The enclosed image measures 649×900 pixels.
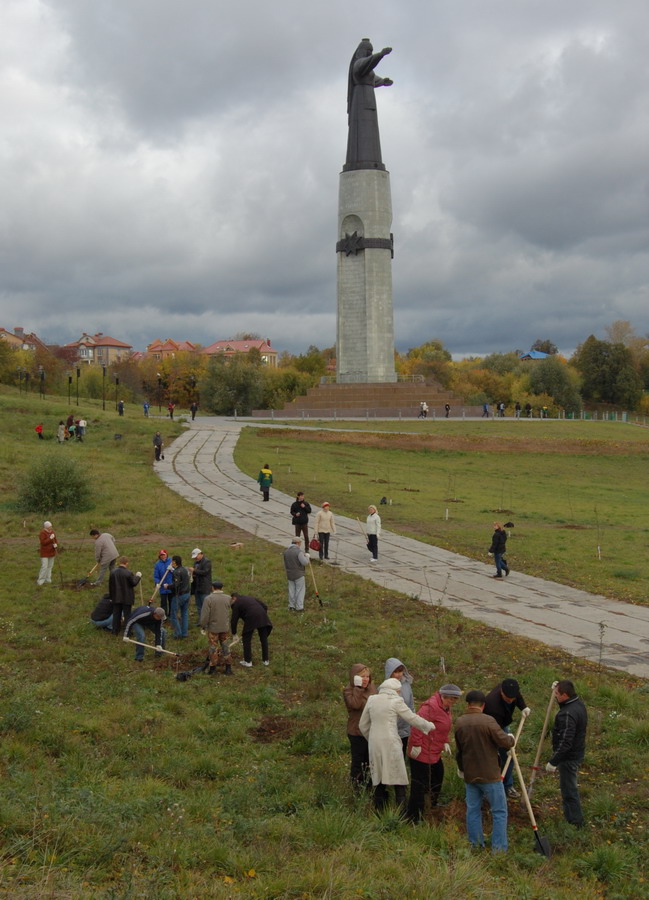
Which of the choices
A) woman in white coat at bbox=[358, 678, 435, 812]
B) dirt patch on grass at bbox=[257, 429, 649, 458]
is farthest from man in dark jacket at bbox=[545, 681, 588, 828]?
dirt patch on grass at bbox=[257, 429, 649, 458]

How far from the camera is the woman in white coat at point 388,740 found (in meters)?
7.60

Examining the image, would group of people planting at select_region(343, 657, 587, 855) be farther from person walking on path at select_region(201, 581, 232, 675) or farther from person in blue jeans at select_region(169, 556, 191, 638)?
A: person in blue jeans at select_region(169, 556, 191, 638)

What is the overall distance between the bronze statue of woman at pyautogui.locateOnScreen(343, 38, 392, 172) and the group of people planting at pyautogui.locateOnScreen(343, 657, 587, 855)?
194 feet

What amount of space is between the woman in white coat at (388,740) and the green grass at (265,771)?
32cm

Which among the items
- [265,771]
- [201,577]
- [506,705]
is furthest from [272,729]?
[201,577]

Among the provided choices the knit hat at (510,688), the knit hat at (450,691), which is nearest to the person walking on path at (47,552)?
the knit hat at (450,691)

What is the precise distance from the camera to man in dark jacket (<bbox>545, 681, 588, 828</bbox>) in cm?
767

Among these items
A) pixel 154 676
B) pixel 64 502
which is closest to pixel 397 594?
pixel 154 676

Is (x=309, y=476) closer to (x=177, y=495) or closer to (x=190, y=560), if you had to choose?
(x=177, y=495)

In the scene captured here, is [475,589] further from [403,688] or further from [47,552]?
[403,688]

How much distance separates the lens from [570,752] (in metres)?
7.71

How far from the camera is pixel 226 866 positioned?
6332mm

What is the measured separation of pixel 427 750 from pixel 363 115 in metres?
60.9

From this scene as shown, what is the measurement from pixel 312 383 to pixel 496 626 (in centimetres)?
7464
